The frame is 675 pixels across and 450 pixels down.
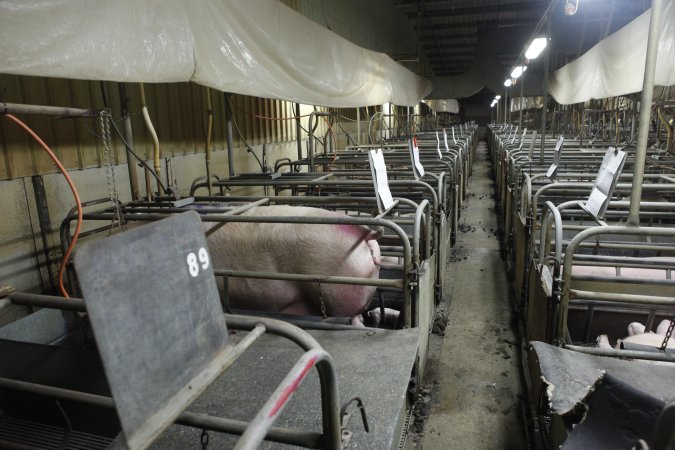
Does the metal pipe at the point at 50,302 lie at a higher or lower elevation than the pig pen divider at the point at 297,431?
higher

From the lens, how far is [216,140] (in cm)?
700

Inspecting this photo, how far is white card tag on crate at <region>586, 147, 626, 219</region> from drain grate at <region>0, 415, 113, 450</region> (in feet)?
9.30

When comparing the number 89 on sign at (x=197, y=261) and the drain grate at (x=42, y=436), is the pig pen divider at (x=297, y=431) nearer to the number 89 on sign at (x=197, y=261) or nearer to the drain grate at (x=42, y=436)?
the number 89 on sign at (x=197, y=261)

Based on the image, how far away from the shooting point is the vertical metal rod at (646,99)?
2260 mm

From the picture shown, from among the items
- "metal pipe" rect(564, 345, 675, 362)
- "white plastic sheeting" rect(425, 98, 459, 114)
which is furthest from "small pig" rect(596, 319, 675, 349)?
"white plastic sheeting" rect(425, 98, 459, 114)

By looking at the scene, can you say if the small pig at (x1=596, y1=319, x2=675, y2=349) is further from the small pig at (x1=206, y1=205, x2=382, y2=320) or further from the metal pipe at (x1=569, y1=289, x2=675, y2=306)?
the small pig at (x1=206, y1=205, x2=382, y2=320)

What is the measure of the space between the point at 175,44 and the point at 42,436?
88.1 inches

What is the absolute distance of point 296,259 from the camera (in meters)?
2.93

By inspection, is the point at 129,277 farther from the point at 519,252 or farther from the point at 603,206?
the point at 519,252

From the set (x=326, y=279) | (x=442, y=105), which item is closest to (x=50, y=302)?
(x=326, y=279)

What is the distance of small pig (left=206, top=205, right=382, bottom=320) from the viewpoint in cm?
289

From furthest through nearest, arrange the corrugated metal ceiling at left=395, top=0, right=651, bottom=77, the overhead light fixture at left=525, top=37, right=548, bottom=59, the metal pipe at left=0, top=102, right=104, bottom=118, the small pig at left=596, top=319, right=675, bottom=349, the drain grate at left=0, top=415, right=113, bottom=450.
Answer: the corrugated metal ceiling at left=395, top=0, right=651, bottom=77
the overhead light fixture at left=525, top=37, right=548, bottom=59
the small pig at left=596, top=319, right=675, bottom=349
the drain grate at left=0, top=415, right=113, bottom=450
the metal pipe at left=0, top=102, right=104, bottom=118

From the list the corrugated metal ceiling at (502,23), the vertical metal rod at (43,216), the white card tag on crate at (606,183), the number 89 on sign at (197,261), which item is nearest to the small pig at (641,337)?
the white card tag on crate at (606,183)

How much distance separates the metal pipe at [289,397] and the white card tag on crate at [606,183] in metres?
2.05
